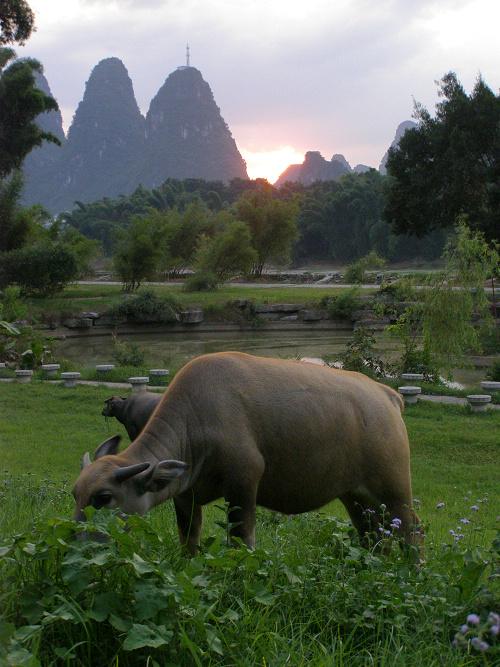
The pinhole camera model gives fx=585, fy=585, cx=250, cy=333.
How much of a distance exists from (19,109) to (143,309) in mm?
9546

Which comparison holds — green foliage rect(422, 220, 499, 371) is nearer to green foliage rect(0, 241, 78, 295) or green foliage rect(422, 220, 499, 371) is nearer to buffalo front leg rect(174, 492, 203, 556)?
buffalo front leg rect(174, 492, 203, 556)

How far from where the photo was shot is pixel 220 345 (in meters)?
20.8

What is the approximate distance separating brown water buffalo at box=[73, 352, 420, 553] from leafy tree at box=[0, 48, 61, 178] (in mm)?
23161

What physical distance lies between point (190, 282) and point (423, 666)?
3119 cm

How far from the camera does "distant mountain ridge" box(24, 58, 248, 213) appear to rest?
166m

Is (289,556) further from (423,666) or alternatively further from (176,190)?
(176,190)

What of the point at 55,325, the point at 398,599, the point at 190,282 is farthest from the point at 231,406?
the point at 190,282

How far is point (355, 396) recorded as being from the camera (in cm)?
321

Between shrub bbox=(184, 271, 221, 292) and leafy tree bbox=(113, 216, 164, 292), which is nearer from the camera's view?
leafy tree bbox=(113, 216, 164, 292)

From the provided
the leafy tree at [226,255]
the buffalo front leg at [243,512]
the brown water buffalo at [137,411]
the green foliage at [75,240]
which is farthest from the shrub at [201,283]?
the buffalo front leg at [243,512]

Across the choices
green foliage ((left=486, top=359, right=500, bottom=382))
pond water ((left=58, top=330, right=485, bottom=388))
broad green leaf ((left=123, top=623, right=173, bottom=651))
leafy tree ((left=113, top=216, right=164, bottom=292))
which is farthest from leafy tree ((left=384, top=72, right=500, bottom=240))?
broad green leaf ((left=123, top=623, right=173, bottom=651))

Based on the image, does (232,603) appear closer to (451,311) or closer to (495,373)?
(451,311)

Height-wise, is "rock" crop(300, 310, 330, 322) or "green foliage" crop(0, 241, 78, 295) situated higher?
"green foliage" crop(0, 241, 78, 295)

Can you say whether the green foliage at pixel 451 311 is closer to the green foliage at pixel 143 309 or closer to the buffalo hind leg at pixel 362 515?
the buffalo hind leg at pixel 362 515
